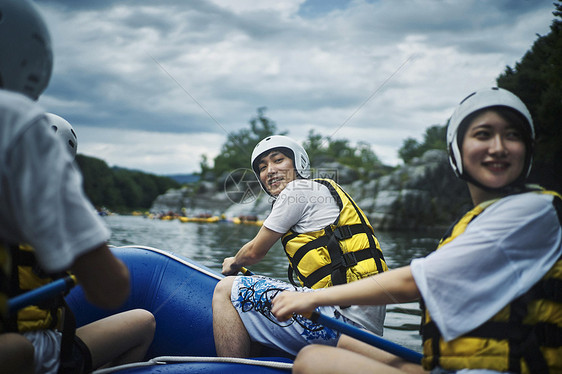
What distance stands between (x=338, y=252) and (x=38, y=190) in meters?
1.82

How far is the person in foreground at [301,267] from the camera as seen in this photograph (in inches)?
85.6

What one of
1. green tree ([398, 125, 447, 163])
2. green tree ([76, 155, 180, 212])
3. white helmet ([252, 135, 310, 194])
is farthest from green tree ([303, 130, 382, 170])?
white helmet ([252, 135, 310, 194])

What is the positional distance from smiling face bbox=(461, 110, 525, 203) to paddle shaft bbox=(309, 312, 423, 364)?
Answer: 720mm

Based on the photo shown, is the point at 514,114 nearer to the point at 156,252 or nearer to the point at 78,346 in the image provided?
the point at 78,346

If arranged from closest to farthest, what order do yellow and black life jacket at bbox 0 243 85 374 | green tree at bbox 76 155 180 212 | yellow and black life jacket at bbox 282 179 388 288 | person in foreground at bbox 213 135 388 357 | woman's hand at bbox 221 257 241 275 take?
yellow and black life jacket at bbox 0 243 85 374, person in foreground at bbox 213 135 388 357, yellow and black life jacket at bbox 282 179 388 288, woman's hand at bbox 221 257 241 275, green tree at bbox 76 155 180 212

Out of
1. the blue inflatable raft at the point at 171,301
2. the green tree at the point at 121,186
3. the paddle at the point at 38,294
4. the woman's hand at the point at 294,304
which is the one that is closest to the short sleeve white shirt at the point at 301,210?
the blue inflatable raft at the point at 171,301

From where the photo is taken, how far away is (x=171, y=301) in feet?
8.86

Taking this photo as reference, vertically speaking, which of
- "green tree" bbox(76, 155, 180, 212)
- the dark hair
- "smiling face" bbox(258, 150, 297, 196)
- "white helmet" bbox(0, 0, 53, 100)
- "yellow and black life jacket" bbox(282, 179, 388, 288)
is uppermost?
"white helmet" bbox(0, 0, 53, 100)

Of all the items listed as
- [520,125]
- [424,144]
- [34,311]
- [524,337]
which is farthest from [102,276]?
[424,144]

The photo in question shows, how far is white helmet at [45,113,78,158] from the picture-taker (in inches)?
99.2

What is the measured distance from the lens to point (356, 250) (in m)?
2.43

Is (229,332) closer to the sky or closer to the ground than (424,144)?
closer to the ground

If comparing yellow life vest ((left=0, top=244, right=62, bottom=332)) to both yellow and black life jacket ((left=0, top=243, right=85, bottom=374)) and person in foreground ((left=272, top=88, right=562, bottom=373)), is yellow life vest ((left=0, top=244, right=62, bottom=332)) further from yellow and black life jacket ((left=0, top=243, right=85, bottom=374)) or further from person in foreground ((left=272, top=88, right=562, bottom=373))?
person in foreground ((left=272, top=88, right=562, bottom=373))

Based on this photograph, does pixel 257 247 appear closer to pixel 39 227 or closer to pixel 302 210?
pixel 302 210
